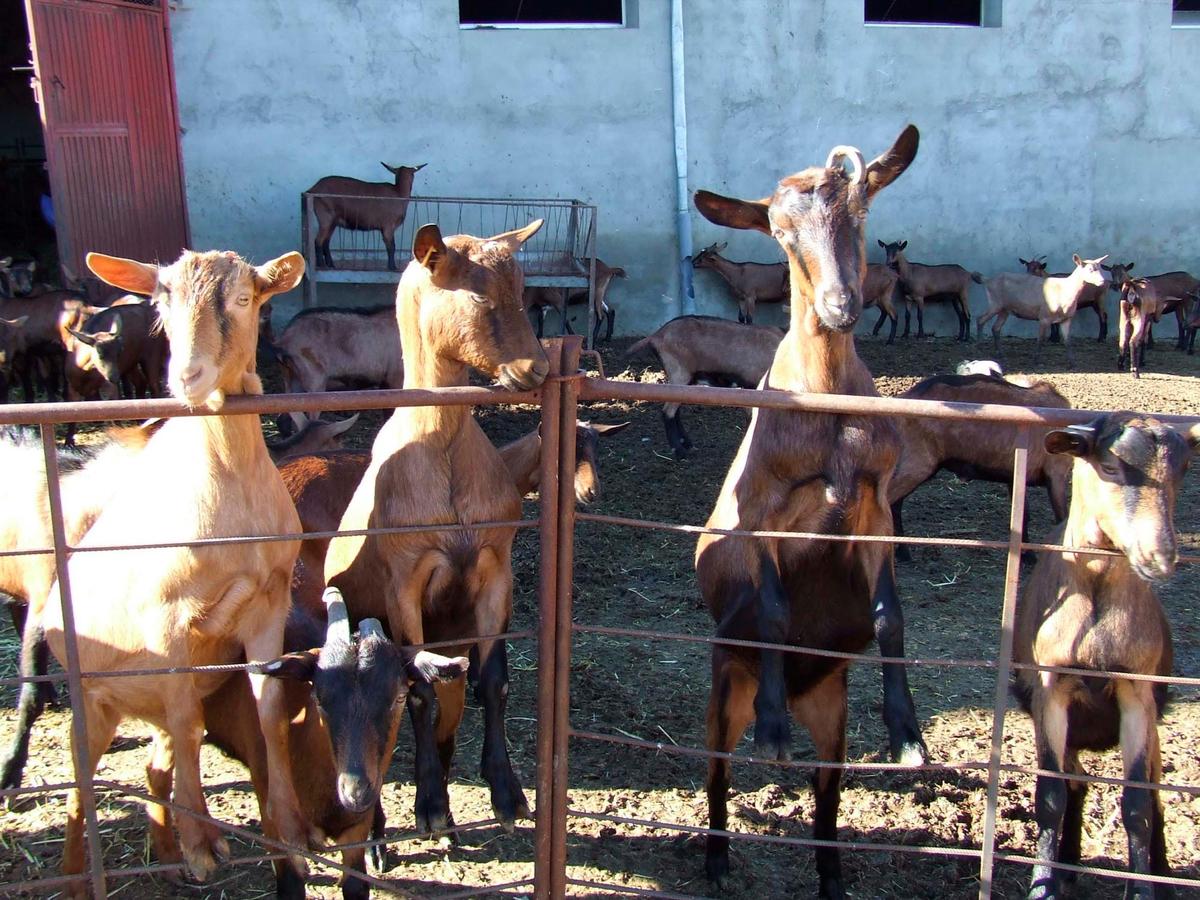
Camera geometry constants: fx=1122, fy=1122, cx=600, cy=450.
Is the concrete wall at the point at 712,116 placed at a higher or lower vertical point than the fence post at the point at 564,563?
higher

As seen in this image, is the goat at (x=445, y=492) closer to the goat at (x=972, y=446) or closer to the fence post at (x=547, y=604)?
the fence post at (x=547, y=604)

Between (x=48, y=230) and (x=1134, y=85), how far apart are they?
17.4 meters

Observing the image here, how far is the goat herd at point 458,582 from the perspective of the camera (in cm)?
330

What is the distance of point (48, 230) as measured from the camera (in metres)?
18.9

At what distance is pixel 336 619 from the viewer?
358 centimetres

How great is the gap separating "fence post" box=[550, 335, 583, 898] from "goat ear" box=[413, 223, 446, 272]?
33.7 inches

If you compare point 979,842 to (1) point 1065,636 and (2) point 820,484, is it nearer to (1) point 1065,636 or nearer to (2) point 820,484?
(1) point 1065,636

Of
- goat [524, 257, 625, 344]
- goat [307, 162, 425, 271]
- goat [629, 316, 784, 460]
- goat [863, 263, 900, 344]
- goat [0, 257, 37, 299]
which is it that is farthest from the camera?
goat [863, 263, 900, 344]

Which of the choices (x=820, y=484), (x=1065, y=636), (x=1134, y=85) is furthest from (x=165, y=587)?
(x=1134, y=85)

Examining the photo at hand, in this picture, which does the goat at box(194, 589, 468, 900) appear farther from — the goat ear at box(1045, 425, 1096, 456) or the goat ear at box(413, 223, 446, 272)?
the goat ear at box(1045, 425, 1096, 456)

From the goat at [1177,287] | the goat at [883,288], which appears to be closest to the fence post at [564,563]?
the goat at [883,288]

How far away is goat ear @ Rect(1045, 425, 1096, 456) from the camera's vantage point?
3051 mm

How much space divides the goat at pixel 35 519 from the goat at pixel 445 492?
1239 mm

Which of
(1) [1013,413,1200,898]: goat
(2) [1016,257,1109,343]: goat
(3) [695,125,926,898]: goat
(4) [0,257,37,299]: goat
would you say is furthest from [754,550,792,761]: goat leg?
(2) [1016,257,1109,343]: goat
